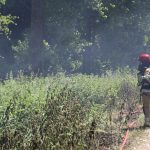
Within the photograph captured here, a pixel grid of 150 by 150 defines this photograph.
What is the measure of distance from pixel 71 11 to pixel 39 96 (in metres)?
19.4

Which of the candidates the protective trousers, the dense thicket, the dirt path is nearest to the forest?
the dense thicket

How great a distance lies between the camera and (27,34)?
27.6 meters

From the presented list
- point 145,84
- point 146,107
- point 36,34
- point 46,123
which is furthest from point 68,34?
point 46,123

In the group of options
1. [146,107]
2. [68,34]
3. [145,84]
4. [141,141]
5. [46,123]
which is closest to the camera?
[46,123]

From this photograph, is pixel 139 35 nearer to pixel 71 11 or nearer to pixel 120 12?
pixel 120 12

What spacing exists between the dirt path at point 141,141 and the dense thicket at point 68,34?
12.1m

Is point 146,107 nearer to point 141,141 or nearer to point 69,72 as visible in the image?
point 141,141

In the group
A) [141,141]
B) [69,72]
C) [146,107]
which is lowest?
[141,141]

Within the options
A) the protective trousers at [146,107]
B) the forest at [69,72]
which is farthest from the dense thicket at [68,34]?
the protective trousers at [146,107]

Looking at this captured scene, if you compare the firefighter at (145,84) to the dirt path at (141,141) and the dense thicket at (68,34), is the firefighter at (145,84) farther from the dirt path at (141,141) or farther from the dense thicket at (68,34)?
the dense thicket at (68,34)

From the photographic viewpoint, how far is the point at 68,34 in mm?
28016

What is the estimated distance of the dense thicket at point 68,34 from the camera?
83.8 ft

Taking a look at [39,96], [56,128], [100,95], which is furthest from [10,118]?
[100,95]

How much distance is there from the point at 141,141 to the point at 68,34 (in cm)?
1816
